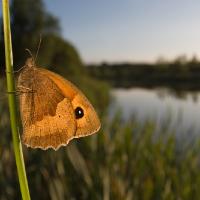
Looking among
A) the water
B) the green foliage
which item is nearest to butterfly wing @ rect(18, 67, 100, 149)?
the green foliage

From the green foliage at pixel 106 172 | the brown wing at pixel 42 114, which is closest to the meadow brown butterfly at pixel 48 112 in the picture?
the brown wing at pixel 42 114

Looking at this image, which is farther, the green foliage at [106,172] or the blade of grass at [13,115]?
the green foliage at [106,172]

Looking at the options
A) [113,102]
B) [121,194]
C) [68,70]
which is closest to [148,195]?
[121,194]

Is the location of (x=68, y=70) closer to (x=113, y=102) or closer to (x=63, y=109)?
(x=113, y=102)

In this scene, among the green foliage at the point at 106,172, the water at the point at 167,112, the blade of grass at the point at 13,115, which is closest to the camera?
the blade of grass at the point at 13,115

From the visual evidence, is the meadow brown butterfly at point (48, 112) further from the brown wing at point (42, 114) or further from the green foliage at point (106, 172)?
the green foliage at point (106, 172)

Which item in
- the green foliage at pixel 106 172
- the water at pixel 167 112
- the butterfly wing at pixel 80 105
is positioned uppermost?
the butterfly wing at pixel 80 105

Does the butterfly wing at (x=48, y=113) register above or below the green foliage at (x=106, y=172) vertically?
above

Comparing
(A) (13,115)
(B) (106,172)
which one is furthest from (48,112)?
(B) (106,172)
